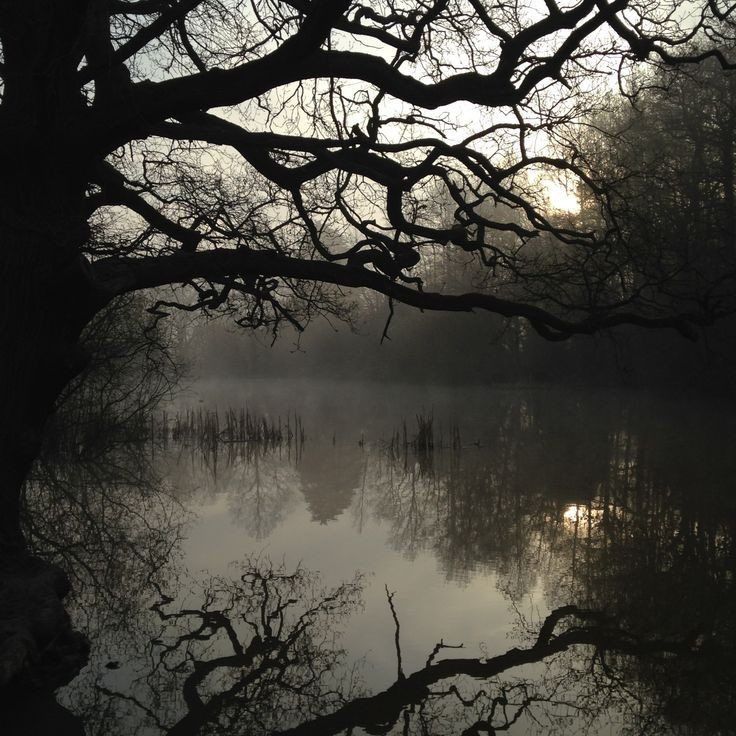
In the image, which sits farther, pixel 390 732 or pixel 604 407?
pixel 604 407

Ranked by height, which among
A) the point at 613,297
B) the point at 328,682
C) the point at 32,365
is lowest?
the point at 328,682

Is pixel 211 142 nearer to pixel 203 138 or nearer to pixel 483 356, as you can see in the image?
pixel 203 138

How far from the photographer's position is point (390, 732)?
3.45 m

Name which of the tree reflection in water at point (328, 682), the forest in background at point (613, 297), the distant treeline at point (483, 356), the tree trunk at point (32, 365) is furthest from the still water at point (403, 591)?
the distant treeline at point (483, 356)

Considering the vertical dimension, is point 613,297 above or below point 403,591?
above

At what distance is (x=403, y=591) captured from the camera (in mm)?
5445

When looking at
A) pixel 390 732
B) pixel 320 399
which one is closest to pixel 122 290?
pixel 390 732

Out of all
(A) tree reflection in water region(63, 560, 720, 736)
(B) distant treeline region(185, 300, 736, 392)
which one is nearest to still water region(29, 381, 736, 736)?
(A) tree reflection in water region(63, 560, 720, 736)

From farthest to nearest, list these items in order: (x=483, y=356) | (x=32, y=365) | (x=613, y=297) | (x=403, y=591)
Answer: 1. (x=483, y=356)
2. (x=613, y=297)
3. (x=403, y=591)
4. (x=32, y=365)

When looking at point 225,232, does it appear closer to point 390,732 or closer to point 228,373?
point 390,732

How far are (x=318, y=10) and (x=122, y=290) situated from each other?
223cm

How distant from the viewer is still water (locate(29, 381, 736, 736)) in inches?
147

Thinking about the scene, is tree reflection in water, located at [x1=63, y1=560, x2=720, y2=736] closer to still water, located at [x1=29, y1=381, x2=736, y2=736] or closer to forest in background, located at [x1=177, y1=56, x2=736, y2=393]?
still water, located at [x1=29, y1=381, x2=736, y2=736]

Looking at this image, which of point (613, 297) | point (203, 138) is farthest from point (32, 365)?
point (613, 297)
